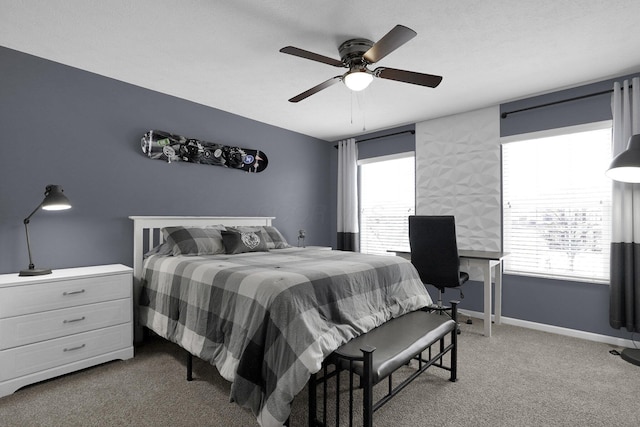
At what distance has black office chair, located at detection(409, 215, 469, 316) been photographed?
3068 millimetres

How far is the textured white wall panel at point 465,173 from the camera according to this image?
3707mm

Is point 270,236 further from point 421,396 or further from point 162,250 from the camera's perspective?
point 421,396

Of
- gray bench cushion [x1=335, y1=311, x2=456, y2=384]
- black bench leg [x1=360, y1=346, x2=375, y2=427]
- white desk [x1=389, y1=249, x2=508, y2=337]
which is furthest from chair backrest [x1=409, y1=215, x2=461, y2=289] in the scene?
black bench leg [x1=360, y1=346, x2=375, y2=427]

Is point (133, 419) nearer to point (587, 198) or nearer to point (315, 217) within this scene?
point (315, 217)

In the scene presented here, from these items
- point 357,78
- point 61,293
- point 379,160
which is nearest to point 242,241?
point 61,293

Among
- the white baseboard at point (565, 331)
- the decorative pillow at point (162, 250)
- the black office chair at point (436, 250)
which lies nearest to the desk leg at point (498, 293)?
the white baseboard at point (565, 331)

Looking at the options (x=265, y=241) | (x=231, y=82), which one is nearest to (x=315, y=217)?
(x=265, y=241)

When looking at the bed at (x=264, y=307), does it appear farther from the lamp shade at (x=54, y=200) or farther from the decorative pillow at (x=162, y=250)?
the lamp shade at (x=54, y=200)

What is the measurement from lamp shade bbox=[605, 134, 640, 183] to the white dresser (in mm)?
3909

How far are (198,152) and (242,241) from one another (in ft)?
3.86

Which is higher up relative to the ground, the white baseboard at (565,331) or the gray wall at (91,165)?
the gray wall at (91,165)

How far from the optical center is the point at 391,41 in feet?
6.09

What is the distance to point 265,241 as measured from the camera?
3.46m

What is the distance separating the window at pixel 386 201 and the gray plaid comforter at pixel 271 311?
205 centimetres
